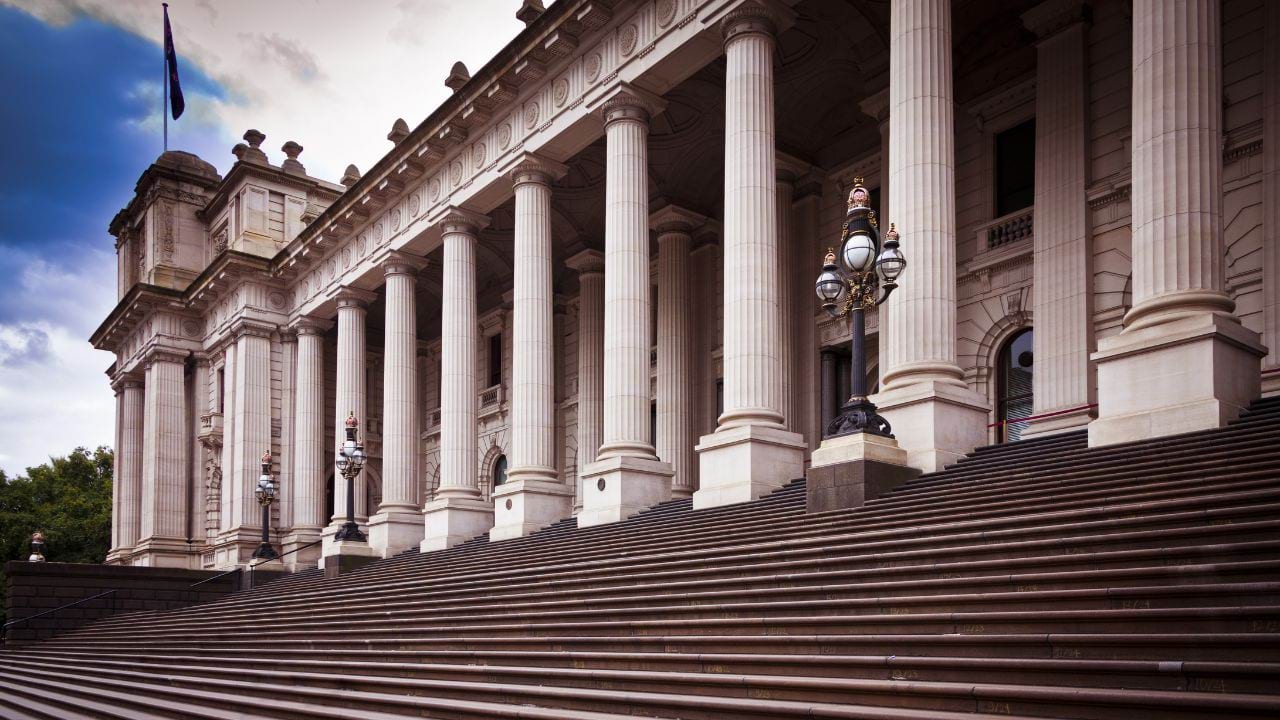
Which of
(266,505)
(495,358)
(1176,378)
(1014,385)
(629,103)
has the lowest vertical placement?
(266,505)

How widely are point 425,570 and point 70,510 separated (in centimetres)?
4304

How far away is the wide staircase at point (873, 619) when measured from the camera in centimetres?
767

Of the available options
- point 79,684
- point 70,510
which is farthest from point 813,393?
point 70,510

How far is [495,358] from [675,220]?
13.4m

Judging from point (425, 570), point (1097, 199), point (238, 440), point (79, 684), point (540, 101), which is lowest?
point (79, 684)

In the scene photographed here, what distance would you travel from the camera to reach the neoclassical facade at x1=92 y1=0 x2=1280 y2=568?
1403 centimetres

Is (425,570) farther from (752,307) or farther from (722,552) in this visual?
(722,552)

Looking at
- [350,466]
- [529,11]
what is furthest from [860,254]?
[350,466]

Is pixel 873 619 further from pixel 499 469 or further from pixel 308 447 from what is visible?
pixel 499 469

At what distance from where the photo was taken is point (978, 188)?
2334cm

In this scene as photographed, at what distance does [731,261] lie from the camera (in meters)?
19.7

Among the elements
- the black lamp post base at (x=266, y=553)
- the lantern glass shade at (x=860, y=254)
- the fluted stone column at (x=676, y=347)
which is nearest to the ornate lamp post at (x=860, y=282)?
the lantern glass shade at (x=860, y=254)

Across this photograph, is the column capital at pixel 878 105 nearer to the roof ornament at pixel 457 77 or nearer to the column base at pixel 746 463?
the column base at pixel 746 463

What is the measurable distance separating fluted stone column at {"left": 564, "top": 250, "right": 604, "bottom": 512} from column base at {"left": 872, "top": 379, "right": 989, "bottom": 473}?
19.3 meters
